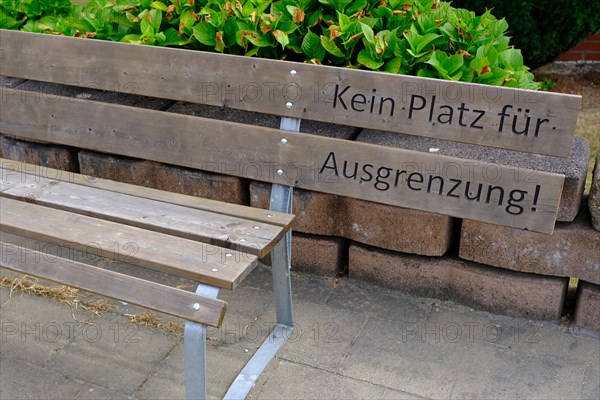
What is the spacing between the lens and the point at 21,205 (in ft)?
8.59

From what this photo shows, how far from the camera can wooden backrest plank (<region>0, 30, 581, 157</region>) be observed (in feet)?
7.62

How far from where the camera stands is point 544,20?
15.2 feet

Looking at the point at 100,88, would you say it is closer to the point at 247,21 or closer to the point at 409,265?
the point at 247,21

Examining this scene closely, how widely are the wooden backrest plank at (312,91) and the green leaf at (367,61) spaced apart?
25 centimetres

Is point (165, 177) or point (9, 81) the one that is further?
point (9, 81)

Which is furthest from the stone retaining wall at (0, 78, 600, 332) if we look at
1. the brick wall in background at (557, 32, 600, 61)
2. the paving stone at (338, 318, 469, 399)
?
the brick wall in background at (557, 32, 600, 61)

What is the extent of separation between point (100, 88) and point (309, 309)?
45.7 inches

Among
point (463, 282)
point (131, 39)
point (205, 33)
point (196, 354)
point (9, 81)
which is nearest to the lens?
point (196, 354)

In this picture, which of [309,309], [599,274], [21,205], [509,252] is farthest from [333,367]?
[21,205]

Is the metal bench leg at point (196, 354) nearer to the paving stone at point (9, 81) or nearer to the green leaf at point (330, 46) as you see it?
the green leaf at point (330, 46)

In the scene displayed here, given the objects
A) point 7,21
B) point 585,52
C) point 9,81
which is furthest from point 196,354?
point 585,52

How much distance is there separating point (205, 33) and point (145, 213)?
851 millimetres

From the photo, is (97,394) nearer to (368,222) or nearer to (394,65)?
(368,222)

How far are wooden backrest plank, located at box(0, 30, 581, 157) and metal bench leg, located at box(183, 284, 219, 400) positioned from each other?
2.46ft
